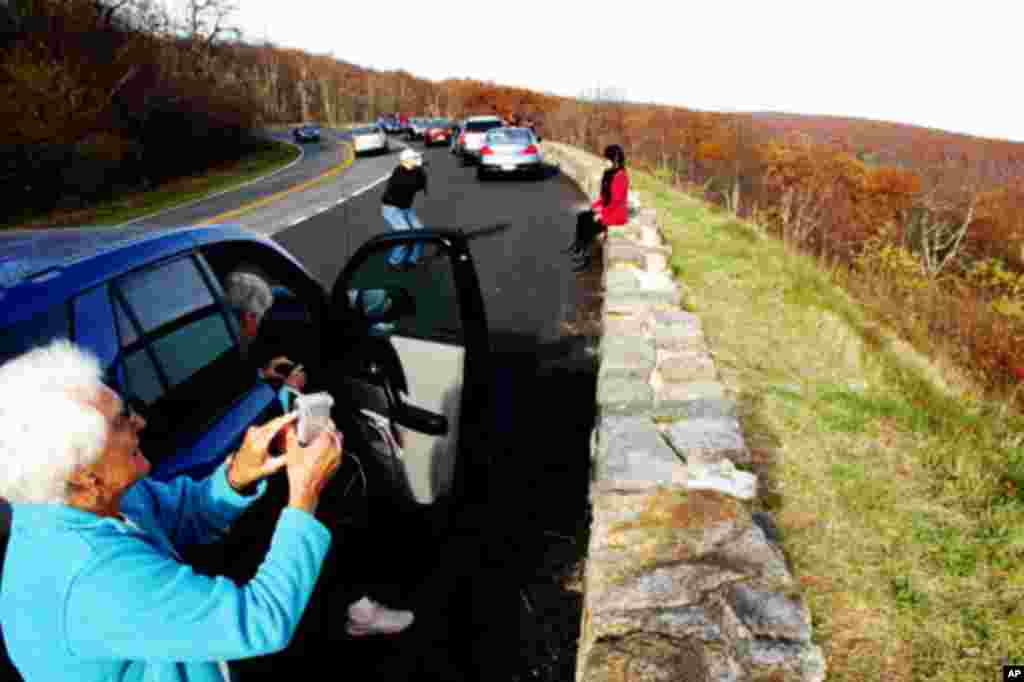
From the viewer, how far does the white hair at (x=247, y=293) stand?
2.51 meters

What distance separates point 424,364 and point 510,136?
60.3 feet

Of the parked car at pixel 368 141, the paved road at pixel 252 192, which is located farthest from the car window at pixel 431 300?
the parked car at pixel 368 141

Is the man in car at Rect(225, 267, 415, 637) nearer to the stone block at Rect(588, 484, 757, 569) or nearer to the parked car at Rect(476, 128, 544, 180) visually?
the stone block at Rect(588, 484, 757, 569)

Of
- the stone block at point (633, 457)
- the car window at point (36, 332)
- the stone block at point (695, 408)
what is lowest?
the stone block at point (633, 457)

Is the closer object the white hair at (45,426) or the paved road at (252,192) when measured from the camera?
the white hair at (45,426)

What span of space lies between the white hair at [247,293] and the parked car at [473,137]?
72.7ft

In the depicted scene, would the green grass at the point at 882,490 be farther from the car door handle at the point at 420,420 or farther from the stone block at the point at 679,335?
the car door handle at the point at 420,420

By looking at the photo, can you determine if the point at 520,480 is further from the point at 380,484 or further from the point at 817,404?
the point at 817,404

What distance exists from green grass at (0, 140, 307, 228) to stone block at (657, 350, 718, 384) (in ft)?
49.1

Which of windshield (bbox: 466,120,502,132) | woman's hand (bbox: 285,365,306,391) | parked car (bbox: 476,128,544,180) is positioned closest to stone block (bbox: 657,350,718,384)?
woman's hand (bbox: 285,365,306,391)

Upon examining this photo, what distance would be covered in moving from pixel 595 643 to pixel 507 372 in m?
3.58

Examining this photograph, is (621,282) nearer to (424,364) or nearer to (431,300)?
(431,300)

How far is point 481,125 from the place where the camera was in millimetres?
26266

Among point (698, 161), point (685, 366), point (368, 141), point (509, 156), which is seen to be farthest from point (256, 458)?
point (368, 141)
